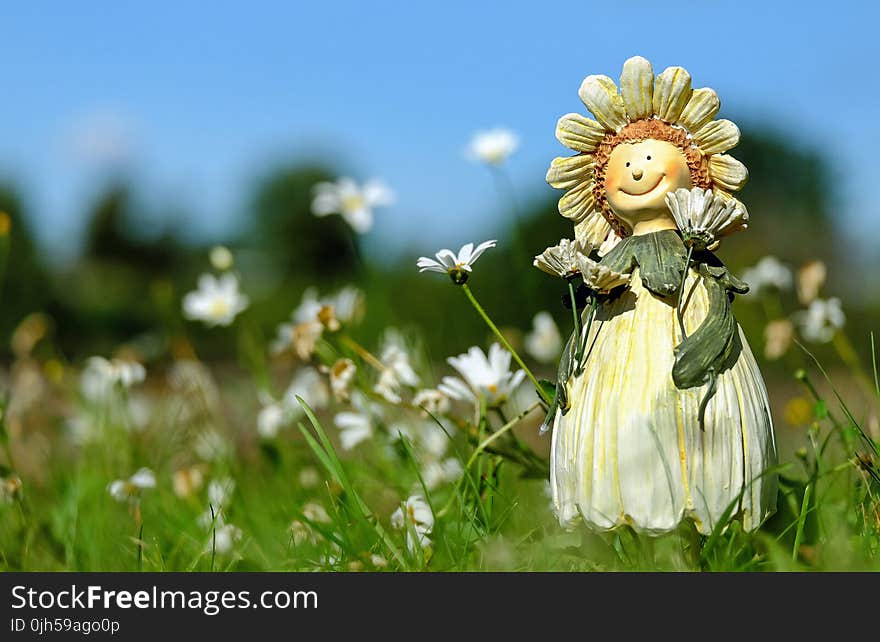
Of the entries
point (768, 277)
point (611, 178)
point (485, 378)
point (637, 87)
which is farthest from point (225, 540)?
point (768, 277)

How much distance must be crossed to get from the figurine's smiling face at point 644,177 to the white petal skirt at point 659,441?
117 mm

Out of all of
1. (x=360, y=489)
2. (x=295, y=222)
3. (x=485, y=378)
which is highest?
(x=485, y=378)

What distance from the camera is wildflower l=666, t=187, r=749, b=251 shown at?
1121 mm

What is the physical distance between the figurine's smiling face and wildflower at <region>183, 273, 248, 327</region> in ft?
3.27

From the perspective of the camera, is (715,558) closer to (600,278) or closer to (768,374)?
(600,278)

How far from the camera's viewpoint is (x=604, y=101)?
1216 millimetres

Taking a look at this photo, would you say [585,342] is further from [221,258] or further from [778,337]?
[221,258]

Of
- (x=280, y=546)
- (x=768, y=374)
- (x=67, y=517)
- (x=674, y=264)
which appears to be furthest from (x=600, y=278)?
(x=768, y=374)

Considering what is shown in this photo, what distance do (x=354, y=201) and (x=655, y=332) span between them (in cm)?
103

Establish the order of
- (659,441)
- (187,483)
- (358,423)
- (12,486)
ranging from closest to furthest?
(659,441) → (12,486) → (358,423) → (187,483)

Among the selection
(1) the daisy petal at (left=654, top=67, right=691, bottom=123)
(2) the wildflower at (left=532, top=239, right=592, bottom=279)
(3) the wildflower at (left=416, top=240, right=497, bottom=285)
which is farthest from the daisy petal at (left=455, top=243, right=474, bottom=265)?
(1) the daisy petal at (left=654, top=67, right=691, bottom=123)

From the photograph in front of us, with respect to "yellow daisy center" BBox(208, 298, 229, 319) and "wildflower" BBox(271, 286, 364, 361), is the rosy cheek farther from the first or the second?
"yellow daisy center" BBox(208, 298, 229, 319)

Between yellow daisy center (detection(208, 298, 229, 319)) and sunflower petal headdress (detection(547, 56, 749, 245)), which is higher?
sunflower petal headdress (detection(547, 56, 749, 245))
